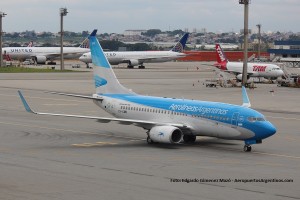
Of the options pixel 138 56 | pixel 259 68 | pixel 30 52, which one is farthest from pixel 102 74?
pixel 30 52

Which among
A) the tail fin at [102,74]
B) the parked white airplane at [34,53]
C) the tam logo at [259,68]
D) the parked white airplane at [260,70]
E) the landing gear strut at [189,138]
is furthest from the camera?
the parked white airplane at [34,53]

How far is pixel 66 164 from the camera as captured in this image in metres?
36.7

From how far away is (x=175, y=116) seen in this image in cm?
4494

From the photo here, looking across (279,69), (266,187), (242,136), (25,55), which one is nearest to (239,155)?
(242,136)

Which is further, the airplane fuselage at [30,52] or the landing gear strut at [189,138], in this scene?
the airplane fuselage at [30,52]

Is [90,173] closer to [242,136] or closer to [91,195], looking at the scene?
[91,195]

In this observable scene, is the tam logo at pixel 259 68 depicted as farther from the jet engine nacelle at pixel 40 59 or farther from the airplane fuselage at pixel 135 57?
the jet engine nacelle at pixel 40 59

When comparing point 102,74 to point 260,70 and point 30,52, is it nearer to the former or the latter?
point 260,70

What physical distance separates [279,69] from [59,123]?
234 ft

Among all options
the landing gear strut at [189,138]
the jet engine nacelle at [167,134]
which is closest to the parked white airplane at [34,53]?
the landing gear strut at [189,138]

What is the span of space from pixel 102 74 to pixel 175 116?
768 cm

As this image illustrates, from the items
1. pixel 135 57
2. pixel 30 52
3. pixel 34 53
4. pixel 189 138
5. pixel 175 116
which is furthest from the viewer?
pixel 34 53

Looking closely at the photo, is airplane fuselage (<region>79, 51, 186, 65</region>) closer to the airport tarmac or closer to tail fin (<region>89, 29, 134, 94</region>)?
the airport tarmac

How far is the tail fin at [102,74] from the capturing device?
1943 inches
